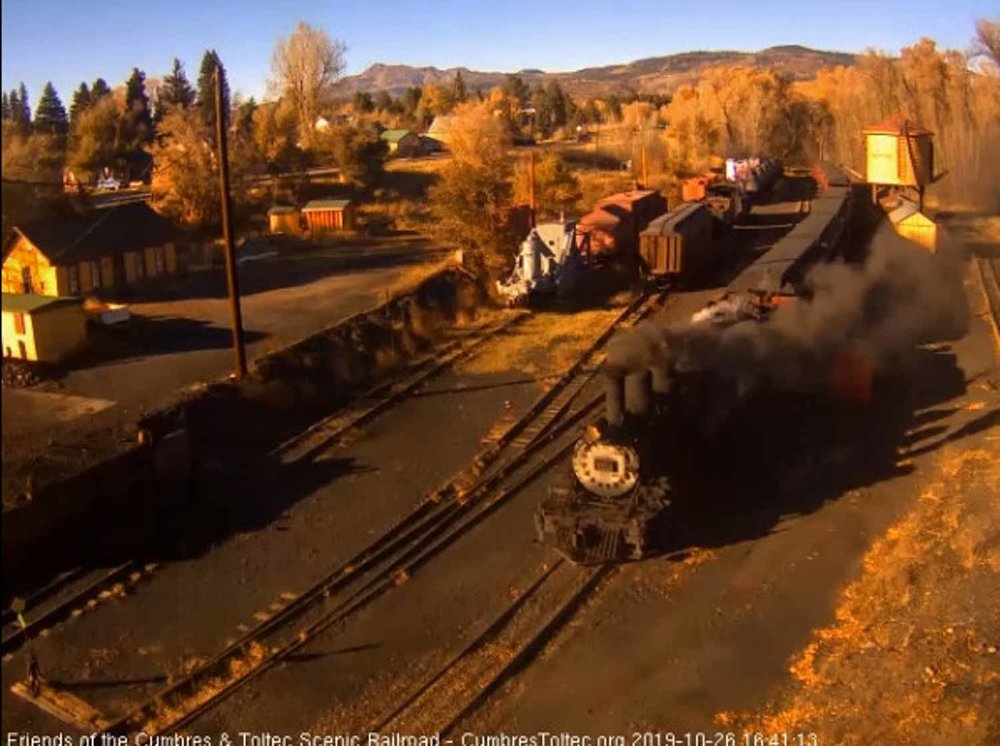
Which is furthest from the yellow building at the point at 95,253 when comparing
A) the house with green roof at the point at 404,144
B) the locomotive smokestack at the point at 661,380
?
the house with green roof at the point at 404,144

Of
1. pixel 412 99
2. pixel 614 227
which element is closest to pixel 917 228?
pixel 614 227

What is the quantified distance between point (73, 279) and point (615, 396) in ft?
57.7

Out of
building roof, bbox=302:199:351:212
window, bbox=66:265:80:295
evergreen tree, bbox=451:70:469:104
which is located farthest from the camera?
evergreen tree, bbox=451:70:469:104

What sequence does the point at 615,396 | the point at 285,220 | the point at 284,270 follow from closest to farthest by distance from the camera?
the point at 615,396 → the point at 284,270 → the point at 285,220

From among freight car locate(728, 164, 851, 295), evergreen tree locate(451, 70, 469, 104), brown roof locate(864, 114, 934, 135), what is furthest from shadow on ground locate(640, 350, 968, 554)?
evergreen tree locate(451, 70, 469, 104)

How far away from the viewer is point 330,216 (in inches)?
1797

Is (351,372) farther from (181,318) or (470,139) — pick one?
(470,139)

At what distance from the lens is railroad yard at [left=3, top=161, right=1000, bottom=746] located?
1052 cm

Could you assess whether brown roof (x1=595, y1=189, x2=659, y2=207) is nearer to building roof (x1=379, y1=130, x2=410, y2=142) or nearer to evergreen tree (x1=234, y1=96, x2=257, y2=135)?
evergreen tree (x1=234, y1=96, x2=257, y2=135)

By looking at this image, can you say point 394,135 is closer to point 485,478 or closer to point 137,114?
point 137,114

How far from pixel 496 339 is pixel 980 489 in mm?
13684

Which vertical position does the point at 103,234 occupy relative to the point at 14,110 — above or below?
below

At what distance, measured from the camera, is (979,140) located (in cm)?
6056

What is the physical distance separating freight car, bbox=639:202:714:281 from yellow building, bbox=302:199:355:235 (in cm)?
1861
